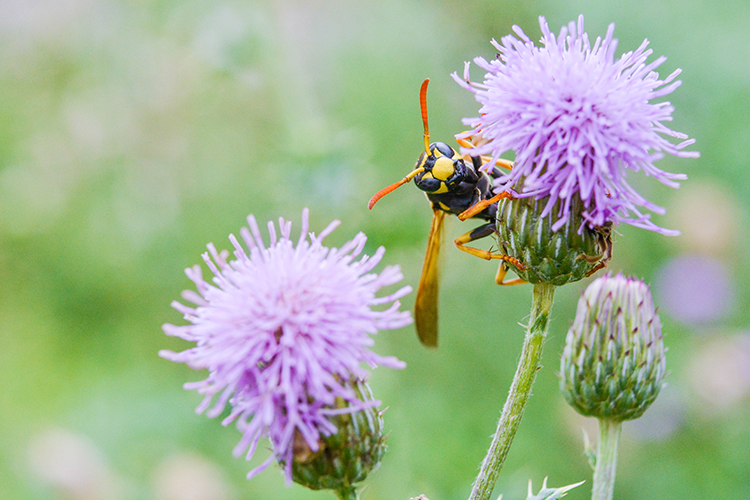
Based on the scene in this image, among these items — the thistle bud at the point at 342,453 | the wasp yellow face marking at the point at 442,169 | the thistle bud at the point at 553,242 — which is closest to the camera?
the thistle bud at the point at 342,453

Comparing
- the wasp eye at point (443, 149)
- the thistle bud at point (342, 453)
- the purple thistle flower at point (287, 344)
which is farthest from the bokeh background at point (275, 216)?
the purple thistle flower at point (287, 344)

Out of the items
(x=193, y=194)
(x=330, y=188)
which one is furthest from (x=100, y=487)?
(x=193, y=194)

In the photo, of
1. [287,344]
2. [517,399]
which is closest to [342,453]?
[287,344]

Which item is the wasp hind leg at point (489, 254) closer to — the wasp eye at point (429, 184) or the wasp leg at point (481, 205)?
the wasp leg at point (481, 205)

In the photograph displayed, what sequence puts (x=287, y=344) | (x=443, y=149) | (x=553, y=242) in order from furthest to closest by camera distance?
(x=443, y=149) → (x=553, y=242) → (x=287, y=344)

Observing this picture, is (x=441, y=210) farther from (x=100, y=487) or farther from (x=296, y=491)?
(x=100, y=487)

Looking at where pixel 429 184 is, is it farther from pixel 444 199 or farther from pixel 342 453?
pixel 342 453

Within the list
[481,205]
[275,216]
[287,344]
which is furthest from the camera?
[275,216]

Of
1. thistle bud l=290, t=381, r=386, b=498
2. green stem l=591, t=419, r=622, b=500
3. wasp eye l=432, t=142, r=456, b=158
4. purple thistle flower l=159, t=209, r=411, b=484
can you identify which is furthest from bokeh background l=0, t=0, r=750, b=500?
purple thistle flower l=159, t=209, r=411, b=484
